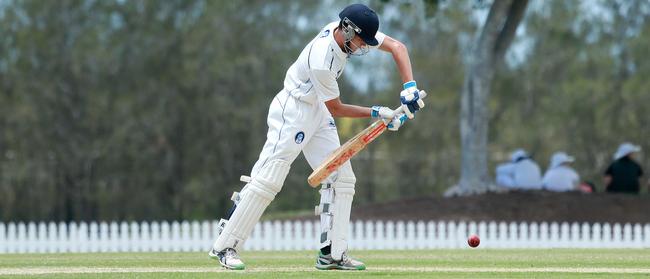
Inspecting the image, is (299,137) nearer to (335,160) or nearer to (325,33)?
(335,160)

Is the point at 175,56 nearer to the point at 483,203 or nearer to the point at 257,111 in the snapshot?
Result: the point at 257,111

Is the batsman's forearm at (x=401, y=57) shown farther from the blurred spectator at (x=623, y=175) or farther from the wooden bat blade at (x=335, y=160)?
the blurred spectator at (x=623, y=175)

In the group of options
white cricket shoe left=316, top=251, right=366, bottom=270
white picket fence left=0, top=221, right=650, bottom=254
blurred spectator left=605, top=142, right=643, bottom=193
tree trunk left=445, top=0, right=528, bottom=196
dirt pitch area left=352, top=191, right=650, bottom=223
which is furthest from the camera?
blurred spectator left=605, top=142, right=643, bottom=193

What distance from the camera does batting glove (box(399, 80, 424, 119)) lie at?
862cm

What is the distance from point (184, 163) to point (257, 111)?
3.22 m

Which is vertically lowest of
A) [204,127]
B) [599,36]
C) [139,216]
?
[139,216]

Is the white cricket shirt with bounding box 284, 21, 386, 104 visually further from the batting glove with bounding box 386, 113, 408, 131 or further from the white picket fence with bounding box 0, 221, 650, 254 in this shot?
the white picket fence with bounding box 0, 221, 650, 254

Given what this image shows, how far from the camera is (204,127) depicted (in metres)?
39.2

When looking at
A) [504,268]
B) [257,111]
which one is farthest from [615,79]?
[504,268]

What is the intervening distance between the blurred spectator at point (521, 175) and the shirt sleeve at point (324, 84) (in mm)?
14309

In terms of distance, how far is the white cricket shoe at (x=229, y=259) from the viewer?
8836mm

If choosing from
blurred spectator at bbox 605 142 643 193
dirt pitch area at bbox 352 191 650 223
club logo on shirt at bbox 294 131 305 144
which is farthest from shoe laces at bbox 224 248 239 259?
blurred spectator at bbox 605 142 643 193

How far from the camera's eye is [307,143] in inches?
355

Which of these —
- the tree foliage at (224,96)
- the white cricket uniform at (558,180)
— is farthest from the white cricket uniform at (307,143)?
the tree foliage at (224,96)
